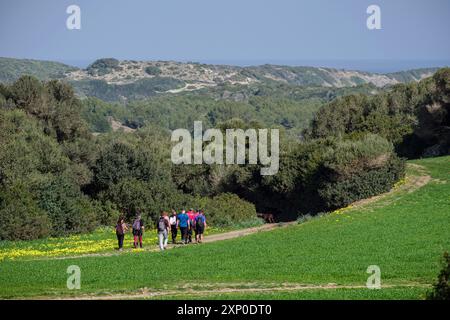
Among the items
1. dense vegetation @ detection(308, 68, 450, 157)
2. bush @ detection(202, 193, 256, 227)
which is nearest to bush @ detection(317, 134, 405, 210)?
bush @ detection(202, 193, 256, 227)

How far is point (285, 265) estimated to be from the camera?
26.5 metres

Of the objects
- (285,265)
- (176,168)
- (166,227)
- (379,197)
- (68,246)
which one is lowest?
(176,168)

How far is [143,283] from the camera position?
23.9 meters

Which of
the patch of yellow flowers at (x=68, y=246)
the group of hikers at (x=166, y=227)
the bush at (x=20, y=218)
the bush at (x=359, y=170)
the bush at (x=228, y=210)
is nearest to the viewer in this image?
the group of hikers at (x=166, y=227)

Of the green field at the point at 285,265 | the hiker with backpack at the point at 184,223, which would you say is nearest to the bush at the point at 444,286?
the green field at the point at 285,265

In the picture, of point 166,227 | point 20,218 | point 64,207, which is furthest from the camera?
point 64,207

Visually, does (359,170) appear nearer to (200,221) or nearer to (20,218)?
(200,221)

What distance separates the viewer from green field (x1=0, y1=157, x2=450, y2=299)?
22.5 m

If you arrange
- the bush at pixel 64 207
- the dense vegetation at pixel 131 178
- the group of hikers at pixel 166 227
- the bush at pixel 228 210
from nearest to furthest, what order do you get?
the group of hikers at pixel 166 227, the dense vegetation at pixel 131 178, the bush at pixel 64 207, the bush at pixel 228 210

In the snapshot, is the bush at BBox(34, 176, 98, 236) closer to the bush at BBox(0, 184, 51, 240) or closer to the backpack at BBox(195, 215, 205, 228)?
the bush at BBox(0, 184, 51, 240)

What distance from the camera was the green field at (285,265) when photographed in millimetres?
22500

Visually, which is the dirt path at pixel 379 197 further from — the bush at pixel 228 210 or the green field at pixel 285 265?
the bush at pixel 228 210

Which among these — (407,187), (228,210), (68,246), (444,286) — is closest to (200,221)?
(68,246)
